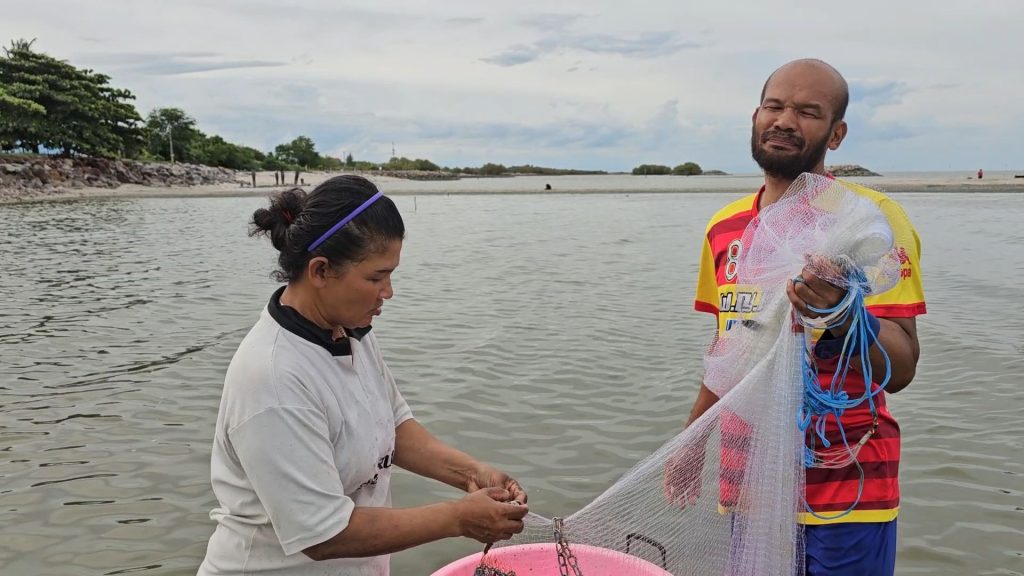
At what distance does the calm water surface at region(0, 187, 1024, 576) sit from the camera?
3953 mm

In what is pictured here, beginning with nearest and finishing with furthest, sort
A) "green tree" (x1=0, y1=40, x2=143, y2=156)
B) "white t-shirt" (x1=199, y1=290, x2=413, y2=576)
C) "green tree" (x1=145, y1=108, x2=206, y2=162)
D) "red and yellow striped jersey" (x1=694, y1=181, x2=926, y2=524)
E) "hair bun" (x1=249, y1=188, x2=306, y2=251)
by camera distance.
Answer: "white t-shirt" (x1=199, y1=290, x2=413, y2=576) < "hair bun" (x1=249, y1=188, x2=306, y2=251) < "red and yellow striped jersey" (x1=694, y1=181, x2=926, y2=524) < "green tree" (x1=0, y1=40, x2=143, y2=156) < "green tree" (x1=145, y1=108, x2=206, y2=162)

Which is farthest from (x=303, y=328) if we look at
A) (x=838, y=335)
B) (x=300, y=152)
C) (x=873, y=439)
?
(x=300, y=152)

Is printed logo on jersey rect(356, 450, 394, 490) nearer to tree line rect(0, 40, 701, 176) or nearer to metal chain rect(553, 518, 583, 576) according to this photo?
metal chain rect(553, 518, 583, 576)

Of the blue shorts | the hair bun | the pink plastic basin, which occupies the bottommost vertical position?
the pink plastic basin

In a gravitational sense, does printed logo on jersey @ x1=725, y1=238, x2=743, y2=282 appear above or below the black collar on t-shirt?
above

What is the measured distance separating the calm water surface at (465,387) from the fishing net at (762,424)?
1.66 metres

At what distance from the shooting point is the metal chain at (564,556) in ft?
7.89

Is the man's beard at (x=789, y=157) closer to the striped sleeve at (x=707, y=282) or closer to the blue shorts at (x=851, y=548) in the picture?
the striped sleeve at (x=707, y=282)

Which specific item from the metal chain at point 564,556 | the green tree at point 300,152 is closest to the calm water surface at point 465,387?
A: the metal chain at point 564,556

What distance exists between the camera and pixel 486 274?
A: 12.2 metres

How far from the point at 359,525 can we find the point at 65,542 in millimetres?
2876

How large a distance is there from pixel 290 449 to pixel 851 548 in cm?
153

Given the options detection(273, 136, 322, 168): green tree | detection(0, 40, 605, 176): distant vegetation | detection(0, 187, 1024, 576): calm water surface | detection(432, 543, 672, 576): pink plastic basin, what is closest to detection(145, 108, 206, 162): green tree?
detection(0, 40, 605, 176): distant vegetation

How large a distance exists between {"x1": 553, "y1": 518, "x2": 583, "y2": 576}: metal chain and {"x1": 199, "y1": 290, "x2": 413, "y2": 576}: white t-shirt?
2.20 ft
